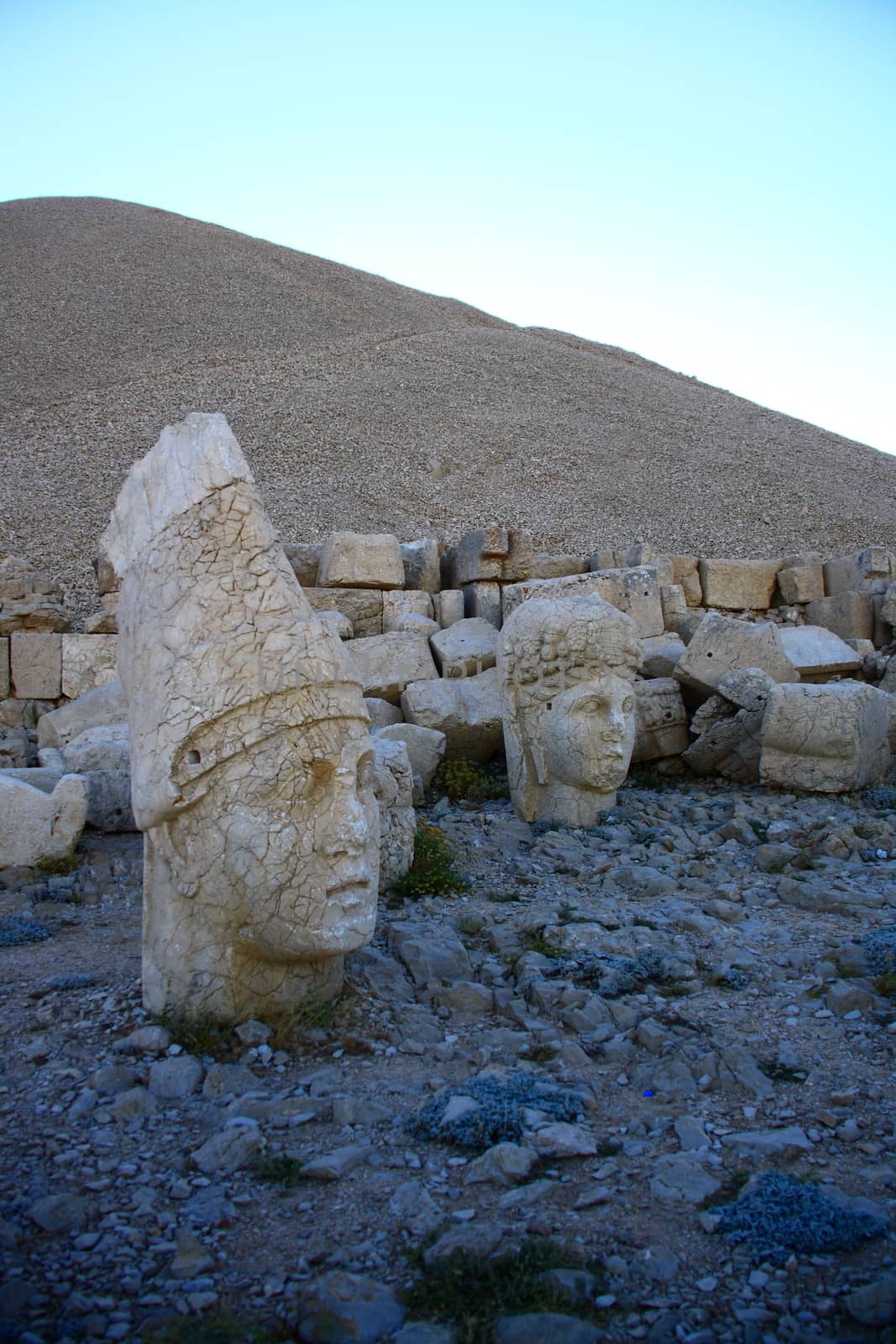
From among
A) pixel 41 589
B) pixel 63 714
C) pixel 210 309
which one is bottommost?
pixel 63 714

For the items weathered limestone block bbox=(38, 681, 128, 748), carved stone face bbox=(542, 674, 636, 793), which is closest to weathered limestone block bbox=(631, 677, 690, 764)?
carved stone face bbox=(542, 674, 636, 793)

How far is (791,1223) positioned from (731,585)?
9.80m

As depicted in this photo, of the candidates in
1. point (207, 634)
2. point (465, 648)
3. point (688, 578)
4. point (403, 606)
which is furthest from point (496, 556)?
point (207, 634)

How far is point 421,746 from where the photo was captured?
7.77 m

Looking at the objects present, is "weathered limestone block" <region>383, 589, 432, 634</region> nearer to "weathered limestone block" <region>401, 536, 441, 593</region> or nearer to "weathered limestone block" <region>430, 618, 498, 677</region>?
"weathered limestone block" <region>401, 536, 441, 593</region>

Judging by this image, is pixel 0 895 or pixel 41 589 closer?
pixel 0 895

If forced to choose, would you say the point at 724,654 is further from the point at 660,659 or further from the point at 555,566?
the point at 555,566

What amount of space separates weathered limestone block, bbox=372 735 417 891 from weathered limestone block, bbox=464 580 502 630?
177 inches

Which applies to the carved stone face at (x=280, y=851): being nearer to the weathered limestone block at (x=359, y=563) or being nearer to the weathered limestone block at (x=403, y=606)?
the weathered limestone block at (x=403, y=606)

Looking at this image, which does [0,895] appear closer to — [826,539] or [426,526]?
[426,526]

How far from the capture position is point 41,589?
10.2 m

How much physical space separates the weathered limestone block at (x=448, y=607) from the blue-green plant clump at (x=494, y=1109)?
24.0 ft

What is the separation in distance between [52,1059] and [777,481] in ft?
56.8

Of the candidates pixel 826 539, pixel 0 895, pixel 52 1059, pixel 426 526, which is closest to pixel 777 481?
pixel 826 539
